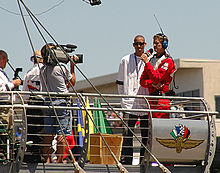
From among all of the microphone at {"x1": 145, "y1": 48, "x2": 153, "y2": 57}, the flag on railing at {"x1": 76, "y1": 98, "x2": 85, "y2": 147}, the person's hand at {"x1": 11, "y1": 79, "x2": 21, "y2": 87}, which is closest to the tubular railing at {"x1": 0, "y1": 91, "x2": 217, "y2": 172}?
the flag on railing at {"x1": 76, "y1": 98, "x2": 85, "y2": 147}

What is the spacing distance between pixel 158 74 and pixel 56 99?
1.54 m

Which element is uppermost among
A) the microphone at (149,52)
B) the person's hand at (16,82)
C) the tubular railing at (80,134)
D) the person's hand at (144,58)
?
the microphone at (149,52)

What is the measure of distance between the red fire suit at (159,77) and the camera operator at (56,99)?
108 centimetres

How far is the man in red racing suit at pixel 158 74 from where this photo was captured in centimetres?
891

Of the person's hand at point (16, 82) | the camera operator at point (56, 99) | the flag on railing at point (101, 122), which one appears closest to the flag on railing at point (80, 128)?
the flag on railing at point (101, 122)

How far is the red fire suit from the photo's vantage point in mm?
8922

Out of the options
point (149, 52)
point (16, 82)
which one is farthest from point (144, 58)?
point (16, 82)

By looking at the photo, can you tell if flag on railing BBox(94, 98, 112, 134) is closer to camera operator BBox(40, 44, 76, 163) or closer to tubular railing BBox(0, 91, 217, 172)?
tubular railing BBox(0, 91, 217, 172)

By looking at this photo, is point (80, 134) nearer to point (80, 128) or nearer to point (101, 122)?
point (80, 128)

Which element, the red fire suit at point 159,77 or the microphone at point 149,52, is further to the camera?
the microphone at point 149,52

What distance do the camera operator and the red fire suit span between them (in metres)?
1.08

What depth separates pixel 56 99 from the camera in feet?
28.1

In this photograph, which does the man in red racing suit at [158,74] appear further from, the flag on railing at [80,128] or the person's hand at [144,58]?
the flag on railing at [80,128]

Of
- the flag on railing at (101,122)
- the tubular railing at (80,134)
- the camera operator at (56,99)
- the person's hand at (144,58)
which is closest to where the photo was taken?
the tubular railing at (80,134)
